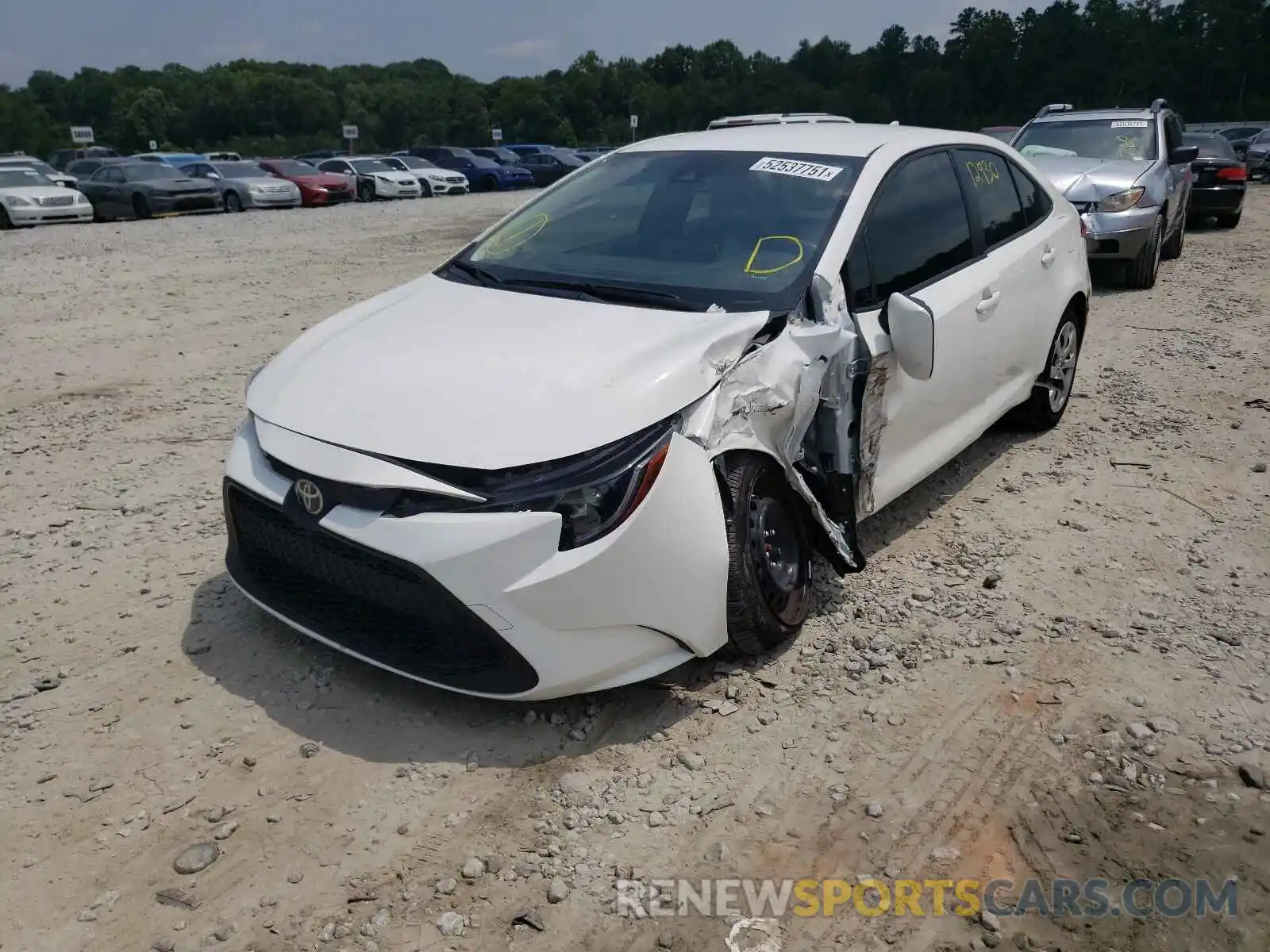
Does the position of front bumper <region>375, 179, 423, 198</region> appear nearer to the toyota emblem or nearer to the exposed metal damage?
the exposed metal damage

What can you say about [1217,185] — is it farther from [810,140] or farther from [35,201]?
[35,201]

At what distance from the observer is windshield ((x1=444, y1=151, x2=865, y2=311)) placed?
147 inches

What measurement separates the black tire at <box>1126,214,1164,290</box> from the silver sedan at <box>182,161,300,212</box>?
2129cm

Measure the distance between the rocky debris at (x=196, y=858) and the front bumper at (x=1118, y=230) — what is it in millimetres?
9621

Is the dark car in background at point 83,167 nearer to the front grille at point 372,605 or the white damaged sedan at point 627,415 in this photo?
the white damaged sedan at point 627,415

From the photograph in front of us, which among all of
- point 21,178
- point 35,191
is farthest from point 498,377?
point 21,178

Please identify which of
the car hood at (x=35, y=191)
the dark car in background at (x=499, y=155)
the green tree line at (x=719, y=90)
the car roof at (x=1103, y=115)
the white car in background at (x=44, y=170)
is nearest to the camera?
the car roof at (x=1103, y=115)

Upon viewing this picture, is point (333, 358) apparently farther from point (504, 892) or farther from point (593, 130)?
point (593, 130)

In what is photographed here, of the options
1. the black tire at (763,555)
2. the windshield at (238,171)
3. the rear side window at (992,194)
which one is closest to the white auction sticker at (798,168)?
the rear side window at (992,194)

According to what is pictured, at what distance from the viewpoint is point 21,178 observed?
848 inches

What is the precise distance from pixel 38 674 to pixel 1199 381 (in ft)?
23.0

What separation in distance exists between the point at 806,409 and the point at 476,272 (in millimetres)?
1551

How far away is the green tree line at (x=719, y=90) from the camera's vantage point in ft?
197

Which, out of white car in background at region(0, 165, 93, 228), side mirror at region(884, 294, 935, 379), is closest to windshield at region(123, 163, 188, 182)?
white car in background at region(0, 165, 93, 228)
